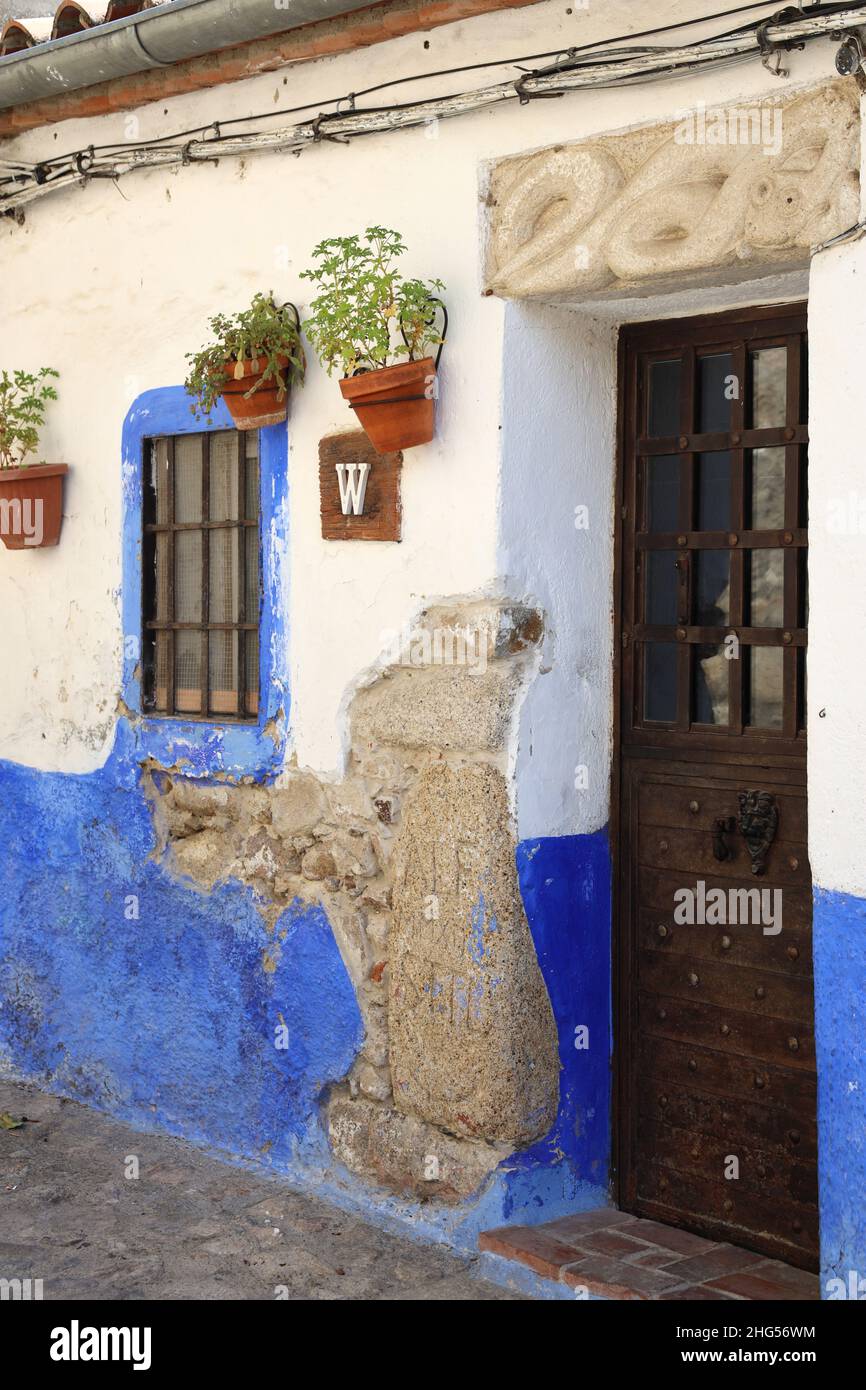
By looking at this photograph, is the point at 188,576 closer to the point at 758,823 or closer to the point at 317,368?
the point at 317,368

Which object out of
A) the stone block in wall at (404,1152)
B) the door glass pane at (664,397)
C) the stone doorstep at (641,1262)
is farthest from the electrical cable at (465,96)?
the stone doorstep at (641,1262)

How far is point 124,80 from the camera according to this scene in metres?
4.99

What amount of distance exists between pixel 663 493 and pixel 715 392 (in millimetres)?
308

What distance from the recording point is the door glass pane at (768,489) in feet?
12.5

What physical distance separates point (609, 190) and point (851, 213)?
2.34ft

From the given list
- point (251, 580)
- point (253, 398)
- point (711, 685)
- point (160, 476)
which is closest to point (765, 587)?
point (711, 685)

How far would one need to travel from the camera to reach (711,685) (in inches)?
157

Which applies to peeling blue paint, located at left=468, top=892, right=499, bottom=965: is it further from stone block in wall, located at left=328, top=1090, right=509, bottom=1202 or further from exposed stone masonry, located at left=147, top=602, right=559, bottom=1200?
stone block in wall, located at left=328, top=1090, right=509, bottom=1202

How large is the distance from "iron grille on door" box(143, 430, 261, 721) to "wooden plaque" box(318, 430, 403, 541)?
45 centimetres

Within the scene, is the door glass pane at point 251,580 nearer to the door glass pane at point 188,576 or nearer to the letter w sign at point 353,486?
the door glass pane at point 188,576

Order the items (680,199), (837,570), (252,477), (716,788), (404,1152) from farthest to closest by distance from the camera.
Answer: (252,477), (404,1152), (716,788), (680,199), (837,570)

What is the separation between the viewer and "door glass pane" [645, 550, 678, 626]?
4090 mm

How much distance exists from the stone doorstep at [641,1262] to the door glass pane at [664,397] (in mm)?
2156

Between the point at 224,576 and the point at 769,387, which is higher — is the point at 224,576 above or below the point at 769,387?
below
